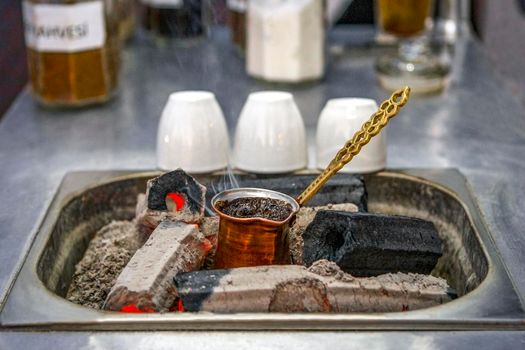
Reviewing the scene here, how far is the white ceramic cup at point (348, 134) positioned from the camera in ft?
4.25

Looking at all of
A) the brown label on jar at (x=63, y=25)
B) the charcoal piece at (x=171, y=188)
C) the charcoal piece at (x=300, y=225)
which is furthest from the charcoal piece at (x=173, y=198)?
the brown label on jar at (x=63, y=25)

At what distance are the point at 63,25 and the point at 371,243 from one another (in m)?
0.92

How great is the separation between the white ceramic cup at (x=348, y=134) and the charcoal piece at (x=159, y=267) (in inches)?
12.5

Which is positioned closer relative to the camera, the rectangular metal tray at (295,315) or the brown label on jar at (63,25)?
the rectangular metal tray at (295,315)

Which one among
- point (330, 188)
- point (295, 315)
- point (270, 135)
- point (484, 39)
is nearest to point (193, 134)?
point (270, 135)

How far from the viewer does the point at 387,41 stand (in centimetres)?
231

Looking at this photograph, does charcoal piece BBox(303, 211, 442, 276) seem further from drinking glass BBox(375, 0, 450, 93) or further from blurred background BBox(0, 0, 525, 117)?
blurred background BBox(0, 0, 525, 117)

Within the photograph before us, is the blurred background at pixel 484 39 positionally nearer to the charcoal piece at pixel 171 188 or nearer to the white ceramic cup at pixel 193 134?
the white ceramic cup at pixel 193 134

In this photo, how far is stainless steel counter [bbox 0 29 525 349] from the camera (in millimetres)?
879

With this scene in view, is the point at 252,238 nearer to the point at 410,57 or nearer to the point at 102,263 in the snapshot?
the point at 102,263

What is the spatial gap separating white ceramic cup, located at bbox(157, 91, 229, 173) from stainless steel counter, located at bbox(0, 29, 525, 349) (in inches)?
5.6

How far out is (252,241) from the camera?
1.01m

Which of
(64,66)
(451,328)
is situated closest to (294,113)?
(451,328)

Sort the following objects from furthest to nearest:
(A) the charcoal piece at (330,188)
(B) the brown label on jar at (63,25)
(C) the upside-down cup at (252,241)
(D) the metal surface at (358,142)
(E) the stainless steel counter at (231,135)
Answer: (B) the brown label on jar at (63,25) < (A) the charcoal piece at (330,188) < (D) the metal surface at (358,142) < (C) the upside-down cup at (252,241) < (E) the stainless steel counter at (231,135)
